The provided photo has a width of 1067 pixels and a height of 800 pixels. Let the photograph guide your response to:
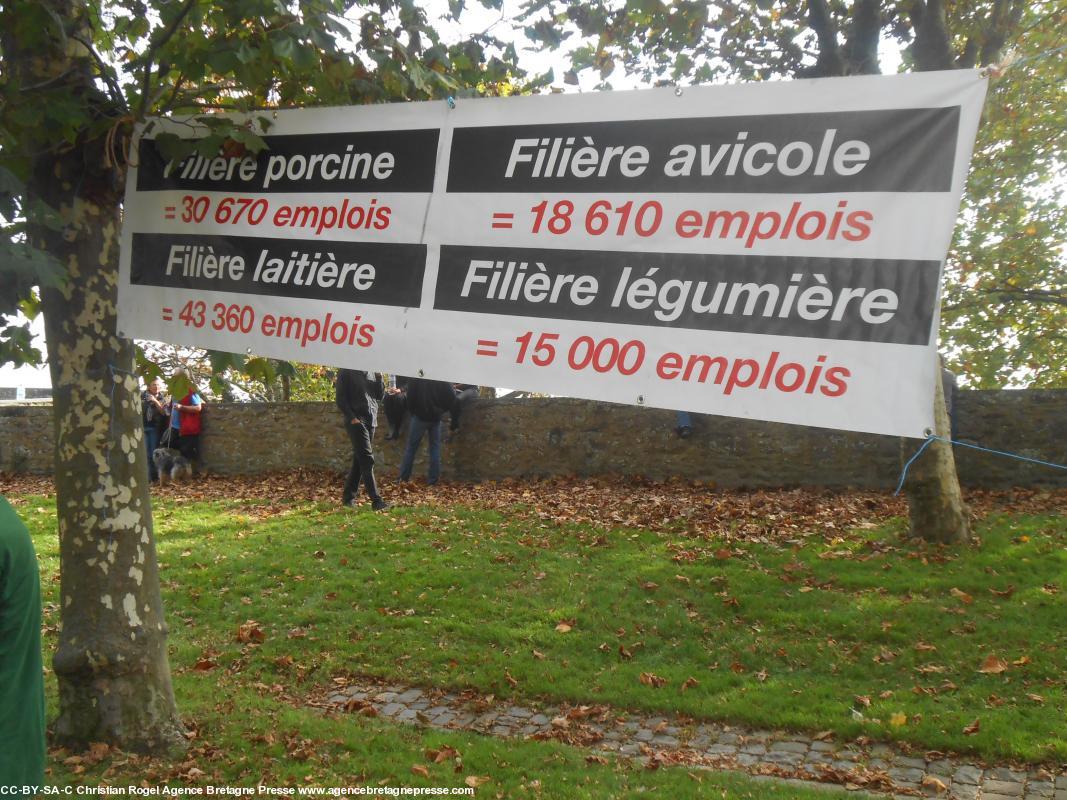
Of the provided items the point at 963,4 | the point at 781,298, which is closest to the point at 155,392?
the point at 963,4

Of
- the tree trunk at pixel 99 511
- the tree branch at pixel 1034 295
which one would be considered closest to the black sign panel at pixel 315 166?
the tree trunk at pixel 99 511

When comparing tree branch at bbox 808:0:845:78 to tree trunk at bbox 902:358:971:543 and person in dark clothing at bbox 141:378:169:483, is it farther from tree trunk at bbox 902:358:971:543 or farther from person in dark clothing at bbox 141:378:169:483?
person in dark clothing at bbox 141:378:169:483

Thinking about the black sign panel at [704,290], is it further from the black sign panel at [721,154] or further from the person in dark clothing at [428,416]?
the person in dark clothing at [428,416]

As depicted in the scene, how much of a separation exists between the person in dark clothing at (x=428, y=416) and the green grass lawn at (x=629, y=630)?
3348 millimetres

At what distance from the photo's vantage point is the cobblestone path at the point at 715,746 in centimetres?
527

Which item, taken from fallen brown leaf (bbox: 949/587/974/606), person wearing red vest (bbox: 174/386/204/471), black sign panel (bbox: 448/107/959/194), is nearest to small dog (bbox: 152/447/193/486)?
person wearing red vest (bbox: 174/386/204/471)

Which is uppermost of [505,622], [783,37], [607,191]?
[783,37]

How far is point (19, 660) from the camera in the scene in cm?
327

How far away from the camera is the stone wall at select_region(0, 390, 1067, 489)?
485 inches

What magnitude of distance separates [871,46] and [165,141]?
8.06 meters

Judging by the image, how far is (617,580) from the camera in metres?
8.73

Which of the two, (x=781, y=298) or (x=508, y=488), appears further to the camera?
(x=508, y=488)

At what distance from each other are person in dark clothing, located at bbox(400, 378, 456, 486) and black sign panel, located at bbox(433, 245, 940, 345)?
370 inches

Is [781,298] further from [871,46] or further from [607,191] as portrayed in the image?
[871,46]
